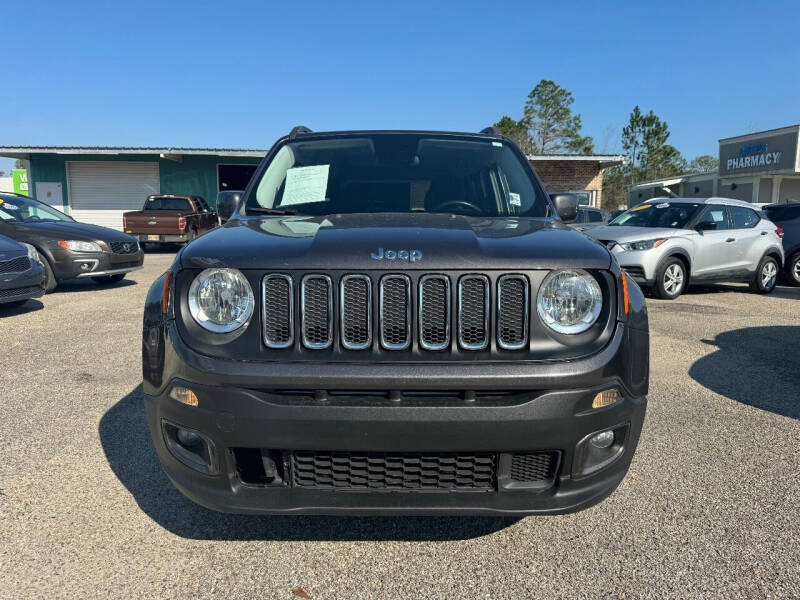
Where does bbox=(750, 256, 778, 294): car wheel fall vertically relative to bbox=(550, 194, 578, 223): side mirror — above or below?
below

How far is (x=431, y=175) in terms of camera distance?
3484 mm

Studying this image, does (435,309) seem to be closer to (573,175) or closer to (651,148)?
(573,175)

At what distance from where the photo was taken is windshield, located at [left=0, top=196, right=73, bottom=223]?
9.58 meters

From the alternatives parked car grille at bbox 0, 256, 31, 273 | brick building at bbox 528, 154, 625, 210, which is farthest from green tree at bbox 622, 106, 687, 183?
parked car grille at bbox 0, 256, 31, 273

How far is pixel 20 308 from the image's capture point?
8.23m

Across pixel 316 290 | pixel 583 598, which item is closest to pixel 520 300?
pixel 316 290

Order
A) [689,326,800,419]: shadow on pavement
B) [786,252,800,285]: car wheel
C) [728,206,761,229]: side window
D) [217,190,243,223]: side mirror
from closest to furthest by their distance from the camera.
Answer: [217,190,243,223]: side mirror → [689,326,800,419]: shadow on pavement → [728,206,761,229]: side window → [786,252,800,285]: car wheel

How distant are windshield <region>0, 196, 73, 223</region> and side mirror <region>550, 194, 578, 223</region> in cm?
934

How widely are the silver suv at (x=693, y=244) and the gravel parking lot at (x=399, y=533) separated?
5390mm

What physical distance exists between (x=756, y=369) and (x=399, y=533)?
4186mm

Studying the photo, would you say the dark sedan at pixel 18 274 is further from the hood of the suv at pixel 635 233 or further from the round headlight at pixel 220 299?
the hood of the suv at pixel 635 233

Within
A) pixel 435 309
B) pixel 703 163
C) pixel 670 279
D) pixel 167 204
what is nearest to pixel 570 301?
pixel 435 309

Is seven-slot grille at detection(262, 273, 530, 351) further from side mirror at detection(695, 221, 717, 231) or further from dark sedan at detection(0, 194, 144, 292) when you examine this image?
side mirror at detection(695, 221, 717, 231)

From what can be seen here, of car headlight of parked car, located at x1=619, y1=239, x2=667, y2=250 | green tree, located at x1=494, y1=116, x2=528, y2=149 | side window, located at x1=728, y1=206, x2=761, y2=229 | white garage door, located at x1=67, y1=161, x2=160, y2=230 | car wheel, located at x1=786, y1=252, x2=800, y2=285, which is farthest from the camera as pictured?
green tree, located at x1=494, y1=116, x2=528, y2=149
